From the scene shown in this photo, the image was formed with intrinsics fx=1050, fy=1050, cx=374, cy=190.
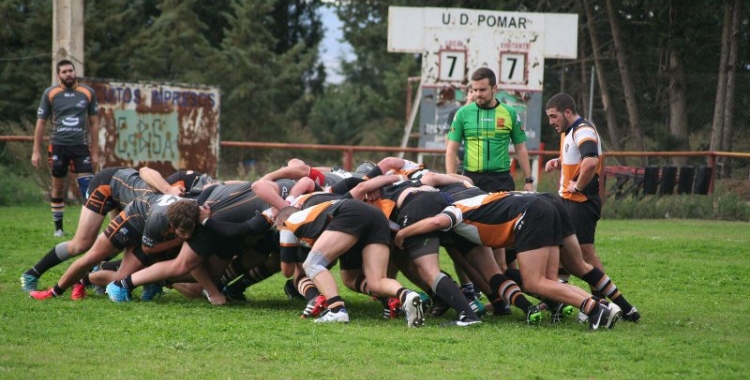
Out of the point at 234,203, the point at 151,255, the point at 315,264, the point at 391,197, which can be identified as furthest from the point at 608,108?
the point at 315,264

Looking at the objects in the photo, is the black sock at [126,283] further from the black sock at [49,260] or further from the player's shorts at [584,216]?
the player's shorts at [584,216]

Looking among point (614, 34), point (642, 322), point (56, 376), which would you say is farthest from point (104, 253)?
point (614, 34)

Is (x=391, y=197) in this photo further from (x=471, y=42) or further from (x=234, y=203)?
(x=471, y=42)

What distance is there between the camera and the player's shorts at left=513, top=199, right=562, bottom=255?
813 centimetres

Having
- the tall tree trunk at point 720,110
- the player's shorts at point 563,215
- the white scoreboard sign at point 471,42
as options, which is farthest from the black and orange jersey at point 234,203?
the tall tree trunk at point 720,110

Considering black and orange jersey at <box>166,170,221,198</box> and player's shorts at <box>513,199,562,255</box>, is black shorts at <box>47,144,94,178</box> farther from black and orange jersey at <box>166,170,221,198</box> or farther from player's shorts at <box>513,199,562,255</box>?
player's shorts at <box>513,199,562,255</box>

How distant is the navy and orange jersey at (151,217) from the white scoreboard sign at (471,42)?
11453mm

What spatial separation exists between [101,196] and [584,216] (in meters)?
4.59

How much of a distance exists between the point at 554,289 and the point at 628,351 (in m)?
1.07

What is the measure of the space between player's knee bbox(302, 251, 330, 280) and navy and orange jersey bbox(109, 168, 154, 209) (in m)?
2.13

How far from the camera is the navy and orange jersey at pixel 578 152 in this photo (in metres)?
8.99

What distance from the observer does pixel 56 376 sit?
6207 mm

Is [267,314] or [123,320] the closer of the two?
[123,320]

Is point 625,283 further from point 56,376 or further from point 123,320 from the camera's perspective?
point 56,376
